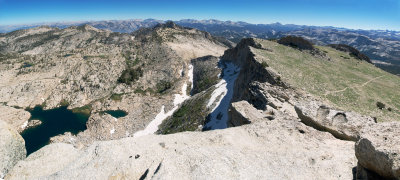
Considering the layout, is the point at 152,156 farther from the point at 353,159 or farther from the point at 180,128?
the point at 180,128

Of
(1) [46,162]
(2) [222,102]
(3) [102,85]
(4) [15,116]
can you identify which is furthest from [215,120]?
(4) [15,116]

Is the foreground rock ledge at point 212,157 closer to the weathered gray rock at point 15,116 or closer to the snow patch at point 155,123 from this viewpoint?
the snow patch at point 155,123

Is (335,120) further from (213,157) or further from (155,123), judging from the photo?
(155,123)

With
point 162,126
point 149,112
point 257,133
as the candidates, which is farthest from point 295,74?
point 149,112

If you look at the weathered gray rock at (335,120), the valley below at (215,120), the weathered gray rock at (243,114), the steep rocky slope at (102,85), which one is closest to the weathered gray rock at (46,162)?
the valley below at (215,120)

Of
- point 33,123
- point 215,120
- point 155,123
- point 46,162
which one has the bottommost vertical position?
point 33,123
